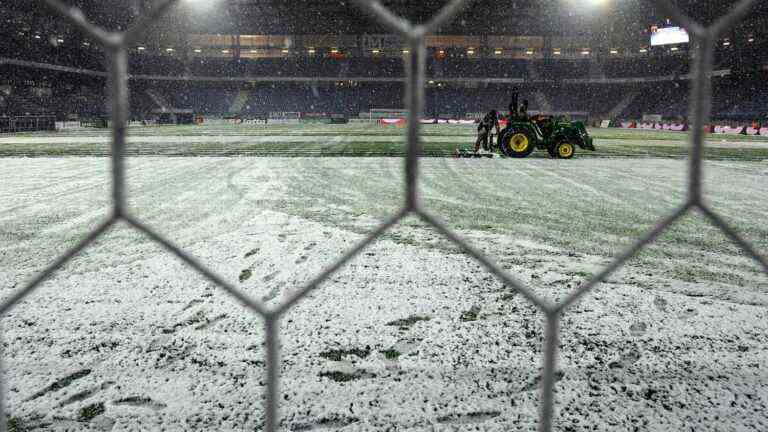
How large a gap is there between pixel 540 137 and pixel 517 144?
0.35m

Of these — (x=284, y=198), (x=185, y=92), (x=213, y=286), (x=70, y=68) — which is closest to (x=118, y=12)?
(x=70, y=68)

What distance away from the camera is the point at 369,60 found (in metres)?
35.9

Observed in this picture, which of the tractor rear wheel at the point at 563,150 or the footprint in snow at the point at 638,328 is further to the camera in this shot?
the tractor rear wheel at the point at 563,150

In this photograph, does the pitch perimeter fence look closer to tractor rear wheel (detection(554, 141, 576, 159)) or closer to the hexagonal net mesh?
tractor rear wheel (detection(554, 141, 576, 159))

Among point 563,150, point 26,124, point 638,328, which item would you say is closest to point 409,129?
point 638,328

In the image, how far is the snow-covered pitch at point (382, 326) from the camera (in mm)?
1077

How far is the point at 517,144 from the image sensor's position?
7406 mm

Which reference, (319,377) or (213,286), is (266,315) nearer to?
(319,377)

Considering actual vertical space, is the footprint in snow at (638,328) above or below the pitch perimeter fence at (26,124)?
below

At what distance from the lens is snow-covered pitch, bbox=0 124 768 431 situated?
1077mm

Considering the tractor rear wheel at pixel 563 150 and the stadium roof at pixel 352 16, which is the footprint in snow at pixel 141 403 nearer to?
the tractor rear wheel at pixel 563 150

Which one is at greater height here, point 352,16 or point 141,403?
point 352,16

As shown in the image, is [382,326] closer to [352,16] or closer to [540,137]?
[540,137]

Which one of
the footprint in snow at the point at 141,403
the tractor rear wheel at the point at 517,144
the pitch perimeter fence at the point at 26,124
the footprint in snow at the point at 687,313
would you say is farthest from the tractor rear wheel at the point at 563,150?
the pitch perimeter fence at the point at 26,124
